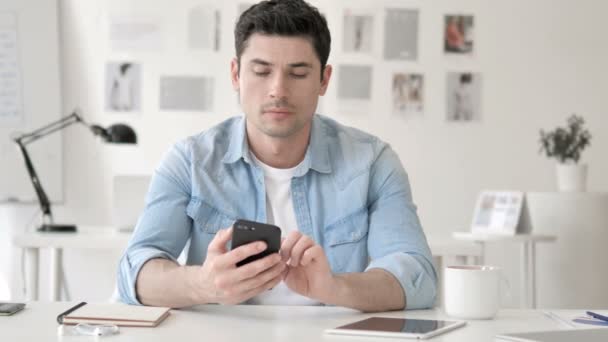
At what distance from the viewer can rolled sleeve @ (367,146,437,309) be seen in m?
1.59

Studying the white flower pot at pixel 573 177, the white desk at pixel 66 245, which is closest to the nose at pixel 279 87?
the white desk at pixel 66 245

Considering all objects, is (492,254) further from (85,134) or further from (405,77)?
(85,134)

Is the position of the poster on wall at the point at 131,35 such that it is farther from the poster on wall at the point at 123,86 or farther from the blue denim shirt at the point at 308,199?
the blue denim shirt at the point at 308,199

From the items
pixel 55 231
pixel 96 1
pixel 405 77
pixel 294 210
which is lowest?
pixel 55 231

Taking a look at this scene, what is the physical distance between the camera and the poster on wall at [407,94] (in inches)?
176

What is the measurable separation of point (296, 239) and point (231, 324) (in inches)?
7.7

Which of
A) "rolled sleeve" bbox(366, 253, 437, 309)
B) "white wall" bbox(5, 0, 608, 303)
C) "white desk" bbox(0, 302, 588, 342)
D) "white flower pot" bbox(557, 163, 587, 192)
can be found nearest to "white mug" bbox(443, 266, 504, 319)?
"white desk" bbox(0, 302, 588, 342)

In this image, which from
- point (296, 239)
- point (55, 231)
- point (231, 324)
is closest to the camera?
point (231, 324)

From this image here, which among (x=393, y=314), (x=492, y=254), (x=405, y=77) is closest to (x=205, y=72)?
(x=405, y=77)

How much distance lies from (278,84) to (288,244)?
0.46m

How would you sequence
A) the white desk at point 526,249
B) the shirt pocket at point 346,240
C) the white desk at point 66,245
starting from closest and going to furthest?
the shirt pocket at point 346,240 < the white desk at point 66,245 < the white desk at point 526,249

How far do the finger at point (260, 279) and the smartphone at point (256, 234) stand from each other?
4 cm

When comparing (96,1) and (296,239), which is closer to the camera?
(296,239)

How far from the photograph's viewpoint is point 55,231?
3.53 metres
